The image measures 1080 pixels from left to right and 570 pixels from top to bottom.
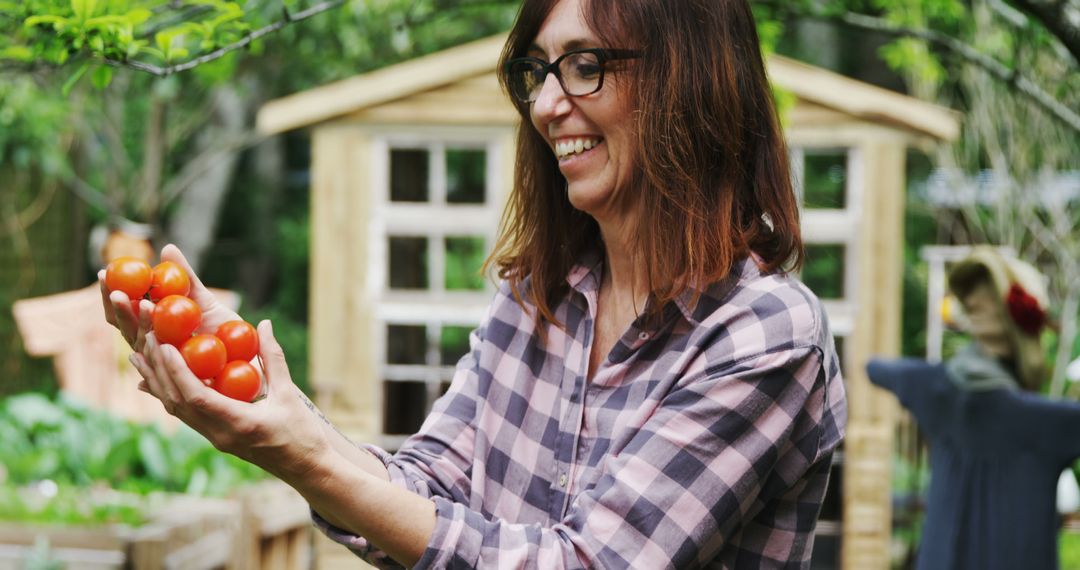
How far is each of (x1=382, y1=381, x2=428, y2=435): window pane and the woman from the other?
17.3 ft

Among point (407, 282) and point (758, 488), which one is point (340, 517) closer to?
point (758, 488)

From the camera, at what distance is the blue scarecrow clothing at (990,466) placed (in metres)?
3.63

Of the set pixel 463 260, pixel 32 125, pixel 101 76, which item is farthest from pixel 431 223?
pixel 101 76

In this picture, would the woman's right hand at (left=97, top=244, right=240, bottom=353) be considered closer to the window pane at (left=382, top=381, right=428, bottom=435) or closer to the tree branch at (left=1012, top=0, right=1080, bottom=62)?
the tree branch at (left=1012, top=0, right=1080, bottom=62)

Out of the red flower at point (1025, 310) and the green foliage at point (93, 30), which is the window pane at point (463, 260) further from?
the green foliage at point (93, 30)

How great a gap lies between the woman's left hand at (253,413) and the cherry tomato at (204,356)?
0.12ft

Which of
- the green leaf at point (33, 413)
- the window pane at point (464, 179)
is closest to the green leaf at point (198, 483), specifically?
the green leaf at point (33, 413)

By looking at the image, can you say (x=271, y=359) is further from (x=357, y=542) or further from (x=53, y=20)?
(x=53, y=20)

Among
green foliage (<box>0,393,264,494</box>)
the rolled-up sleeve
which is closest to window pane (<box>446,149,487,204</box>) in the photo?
green foliage (<box>0,393,264,494</box>)

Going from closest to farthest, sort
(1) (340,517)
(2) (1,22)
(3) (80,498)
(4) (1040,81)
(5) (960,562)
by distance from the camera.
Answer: (1) (340,517)
(2) (1,22)
(5) (960,562)
(3) (80,498)
(4) (1040,81)

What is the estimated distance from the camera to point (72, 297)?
6.28 meters

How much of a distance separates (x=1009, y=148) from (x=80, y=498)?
800cm

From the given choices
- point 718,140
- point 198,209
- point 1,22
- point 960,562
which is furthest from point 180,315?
point 198,209

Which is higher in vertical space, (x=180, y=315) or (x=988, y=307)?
(x=180, y=315)
